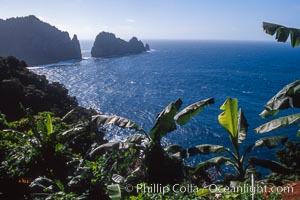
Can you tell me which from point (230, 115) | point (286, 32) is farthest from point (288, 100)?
point (286, 32)

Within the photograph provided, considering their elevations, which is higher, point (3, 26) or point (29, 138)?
point (3, 26)

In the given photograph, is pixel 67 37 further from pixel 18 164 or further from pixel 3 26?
pixel 18 164

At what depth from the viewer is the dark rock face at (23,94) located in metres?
22.8

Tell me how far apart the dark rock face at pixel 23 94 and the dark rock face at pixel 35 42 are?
85.2 meters

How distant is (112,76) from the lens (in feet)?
277

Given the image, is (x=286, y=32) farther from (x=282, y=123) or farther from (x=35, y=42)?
(x=35, y=42)

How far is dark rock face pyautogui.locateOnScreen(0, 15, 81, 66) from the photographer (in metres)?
114

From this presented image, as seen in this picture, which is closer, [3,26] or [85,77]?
[85,77]

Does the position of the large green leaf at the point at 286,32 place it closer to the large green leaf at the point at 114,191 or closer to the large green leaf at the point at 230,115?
the large green leaf at the point at 230,115

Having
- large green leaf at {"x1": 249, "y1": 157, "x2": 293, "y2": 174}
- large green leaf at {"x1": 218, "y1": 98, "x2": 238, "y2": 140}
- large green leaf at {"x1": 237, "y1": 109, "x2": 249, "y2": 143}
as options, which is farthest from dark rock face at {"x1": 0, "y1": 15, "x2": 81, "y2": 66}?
large green leaf at {"x1": 249, "y1": 157, "x2": 293, "y2": 174}

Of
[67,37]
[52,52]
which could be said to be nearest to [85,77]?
[52,52]

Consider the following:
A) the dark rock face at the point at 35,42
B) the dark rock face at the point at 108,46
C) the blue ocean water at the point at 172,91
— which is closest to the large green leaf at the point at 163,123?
the blue ocean water at the point at 172,91

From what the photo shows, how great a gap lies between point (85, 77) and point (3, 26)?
61122mm

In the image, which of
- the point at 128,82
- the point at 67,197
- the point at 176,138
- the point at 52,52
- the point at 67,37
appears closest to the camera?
the point at 67,197
